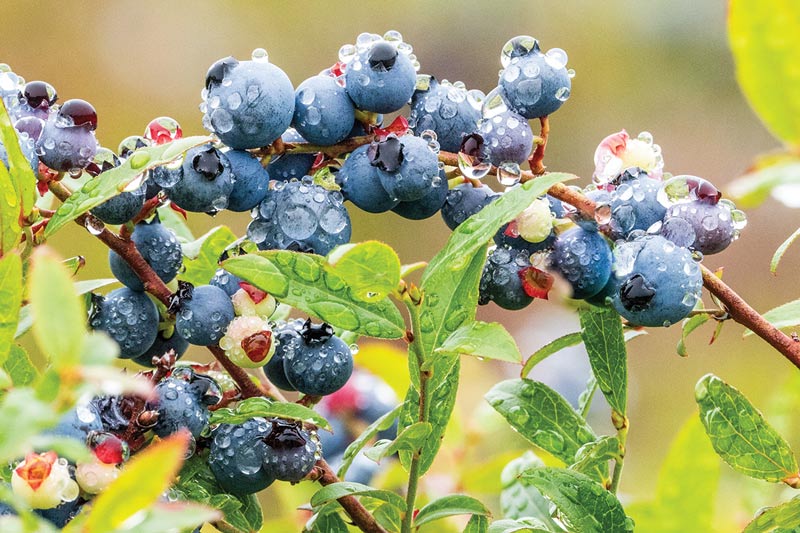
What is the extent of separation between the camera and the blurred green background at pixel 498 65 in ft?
13.1

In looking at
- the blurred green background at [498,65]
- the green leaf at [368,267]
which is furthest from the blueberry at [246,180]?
the blurred green background at [498,65]

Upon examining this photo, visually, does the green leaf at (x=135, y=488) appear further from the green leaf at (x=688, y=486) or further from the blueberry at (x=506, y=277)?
the green leaf at (x=688, y=486)

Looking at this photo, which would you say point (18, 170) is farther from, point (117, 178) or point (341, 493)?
point (341, 493)

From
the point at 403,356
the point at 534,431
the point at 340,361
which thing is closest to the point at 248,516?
the point at 340,361

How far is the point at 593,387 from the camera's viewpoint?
981 mm

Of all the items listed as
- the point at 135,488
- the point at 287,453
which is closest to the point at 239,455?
the point at 287,453

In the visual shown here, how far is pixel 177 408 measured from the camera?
0.71m

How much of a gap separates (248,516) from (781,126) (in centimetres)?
55

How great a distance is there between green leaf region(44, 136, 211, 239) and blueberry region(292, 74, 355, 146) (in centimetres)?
8

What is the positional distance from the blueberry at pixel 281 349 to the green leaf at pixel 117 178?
19 centimetres

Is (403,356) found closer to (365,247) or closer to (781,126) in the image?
(365,247)

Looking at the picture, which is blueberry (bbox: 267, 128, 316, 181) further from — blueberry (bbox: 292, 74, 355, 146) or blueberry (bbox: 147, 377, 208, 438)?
blueberry (bbox: 147, 377, 208, 438)

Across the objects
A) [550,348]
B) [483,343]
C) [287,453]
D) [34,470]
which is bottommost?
[34,470]

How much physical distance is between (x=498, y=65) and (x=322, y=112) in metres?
3.82
